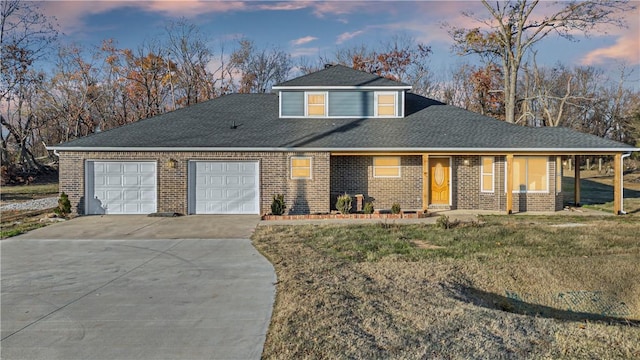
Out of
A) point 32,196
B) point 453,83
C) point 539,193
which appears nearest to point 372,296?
point 539,193

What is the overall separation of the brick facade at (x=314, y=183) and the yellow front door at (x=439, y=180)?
26.7 inches

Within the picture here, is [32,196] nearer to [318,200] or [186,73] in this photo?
[318,200]

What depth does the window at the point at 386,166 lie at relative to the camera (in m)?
16.3

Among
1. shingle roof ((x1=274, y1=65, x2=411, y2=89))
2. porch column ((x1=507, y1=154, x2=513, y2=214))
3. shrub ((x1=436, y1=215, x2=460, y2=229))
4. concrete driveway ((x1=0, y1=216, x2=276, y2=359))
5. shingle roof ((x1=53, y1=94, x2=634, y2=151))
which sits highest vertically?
shingle roof ((x1=274, y1=65, x2=411, y2=89))

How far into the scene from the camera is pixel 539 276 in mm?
7496

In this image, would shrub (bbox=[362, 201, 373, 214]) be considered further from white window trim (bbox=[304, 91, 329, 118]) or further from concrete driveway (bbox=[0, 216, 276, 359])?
concrete driveway (bbox=[0, 216, 276, 359])

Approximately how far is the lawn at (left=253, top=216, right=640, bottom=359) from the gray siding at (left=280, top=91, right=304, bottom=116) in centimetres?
734

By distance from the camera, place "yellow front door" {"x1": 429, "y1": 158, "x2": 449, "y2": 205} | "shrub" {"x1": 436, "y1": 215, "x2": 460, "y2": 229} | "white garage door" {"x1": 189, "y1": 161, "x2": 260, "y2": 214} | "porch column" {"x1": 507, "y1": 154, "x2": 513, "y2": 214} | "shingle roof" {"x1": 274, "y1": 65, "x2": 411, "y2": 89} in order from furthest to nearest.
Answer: "shingle roof" {"x1": 274, "y1": 65, "x2": 411, "y2": 89}
"yellow front door" {"x1": 429, "y1": 158, "x2": 449, "y2": 205}
"white garage door" {"x1": 189, "y1": 161, "x2": 260, "y2": 214}
"porch column" {"x1": 507, "y1": 154, "x2": 513, "y2": 214}
"shrub" {"x1": 436, "y1": 215, "x2": 460, "y2": 229}

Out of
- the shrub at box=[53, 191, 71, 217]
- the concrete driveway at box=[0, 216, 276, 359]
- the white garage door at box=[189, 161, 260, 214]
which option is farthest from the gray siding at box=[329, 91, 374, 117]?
the shrub at box=[53, 191, 71, 217]

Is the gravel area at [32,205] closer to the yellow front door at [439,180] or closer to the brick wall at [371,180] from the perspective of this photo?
the brick wall at [371,180]

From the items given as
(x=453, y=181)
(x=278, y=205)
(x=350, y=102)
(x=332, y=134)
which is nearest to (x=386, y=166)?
(x=332, y=134)

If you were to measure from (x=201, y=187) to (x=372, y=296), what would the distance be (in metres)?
10.9

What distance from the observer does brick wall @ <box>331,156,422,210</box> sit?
643 inches

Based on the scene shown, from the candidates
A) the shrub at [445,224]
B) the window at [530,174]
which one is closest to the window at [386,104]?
the window at [530,174]
